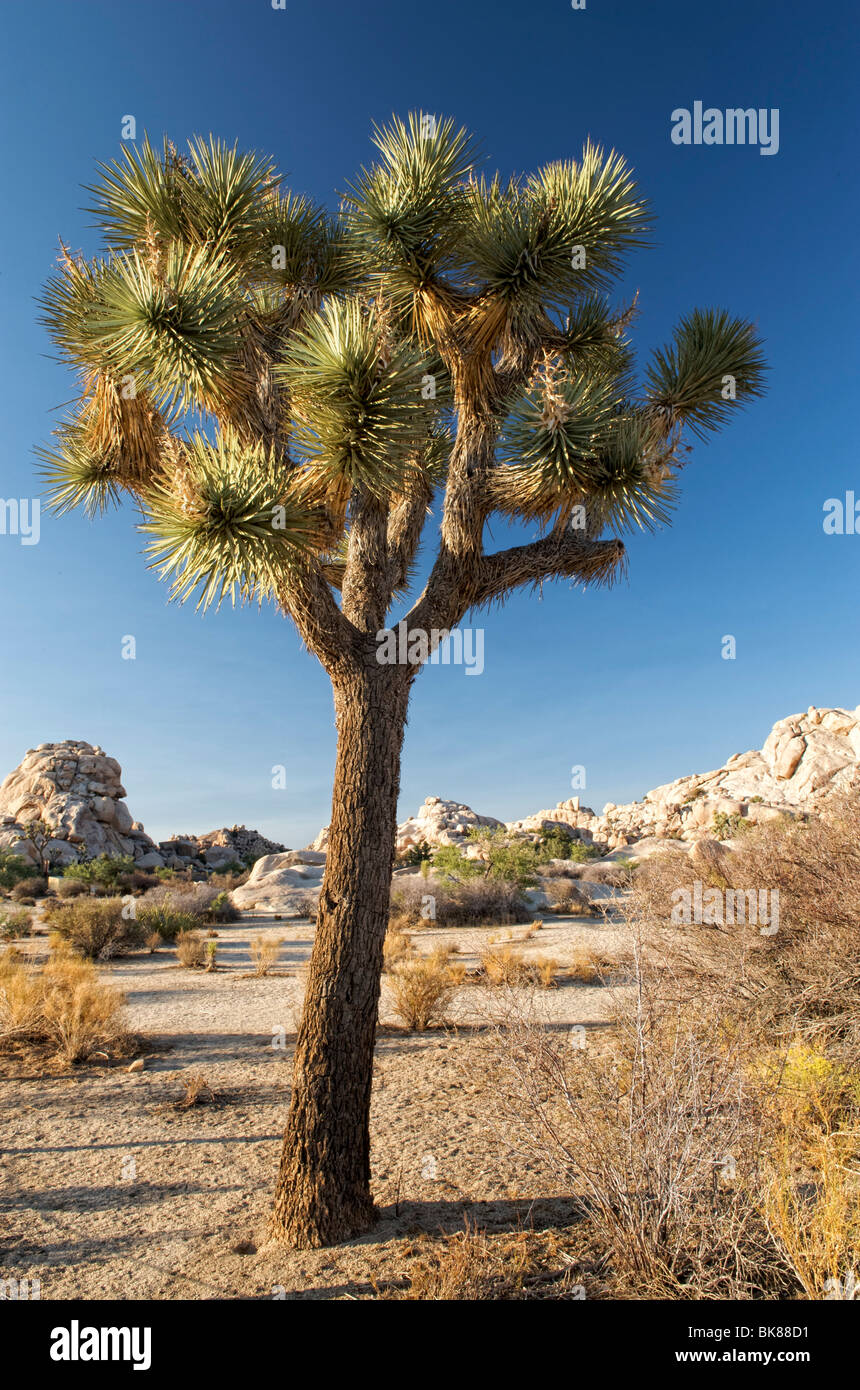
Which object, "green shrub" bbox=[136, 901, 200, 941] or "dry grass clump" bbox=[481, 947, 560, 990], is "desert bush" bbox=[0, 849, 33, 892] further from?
"dry grass clump" bbox=[481, 947, 560, 990]

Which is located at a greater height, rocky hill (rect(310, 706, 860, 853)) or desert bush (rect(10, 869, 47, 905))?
rocky hill (rect(310, 706, 860, 853))

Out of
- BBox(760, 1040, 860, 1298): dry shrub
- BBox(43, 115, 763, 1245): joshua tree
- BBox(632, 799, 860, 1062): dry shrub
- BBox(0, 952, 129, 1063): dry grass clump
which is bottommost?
BBox(0, 952, 129, 1063): dry grass clump

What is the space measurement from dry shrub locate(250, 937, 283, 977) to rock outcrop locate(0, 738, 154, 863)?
2193 centimetres

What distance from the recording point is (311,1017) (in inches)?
161

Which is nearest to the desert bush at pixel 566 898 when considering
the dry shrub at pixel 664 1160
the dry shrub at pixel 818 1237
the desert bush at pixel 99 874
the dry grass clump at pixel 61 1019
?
the dry grass clump at pixel 61 1019

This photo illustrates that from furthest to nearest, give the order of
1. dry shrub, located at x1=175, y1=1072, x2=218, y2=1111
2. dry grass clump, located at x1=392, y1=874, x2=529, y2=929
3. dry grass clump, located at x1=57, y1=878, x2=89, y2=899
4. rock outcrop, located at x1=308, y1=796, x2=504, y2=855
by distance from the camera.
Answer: rock outcrop, located at x1=308, y1=796, x2=504, y2=855 < dry grass clump, located at x1=57, y1=878, x2=89, y2=899 < dry grass clump, located at x1=392, y1=874, x2=529, y2=929 < dry shrub, located at x1=175, y1=1072, x2=218, y2=1111

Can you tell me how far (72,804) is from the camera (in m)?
35.5

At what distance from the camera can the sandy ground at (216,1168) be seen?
3.64 metres

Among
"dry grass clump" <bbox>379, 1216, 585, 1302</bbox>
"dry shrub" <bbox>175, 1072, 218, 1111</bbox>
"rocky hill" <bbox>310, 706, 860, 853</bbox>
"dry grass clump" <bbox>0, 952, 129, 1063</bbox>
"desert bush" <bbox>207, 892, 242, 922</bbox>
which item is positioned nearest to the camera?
"dry grass clump" <bbox>379, 1216, 585, 1302</bbox>

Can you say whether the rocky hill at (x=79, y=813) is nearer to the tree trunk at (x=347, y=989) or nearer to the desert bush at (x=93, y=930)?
the desert bush at (x=93, y=930)

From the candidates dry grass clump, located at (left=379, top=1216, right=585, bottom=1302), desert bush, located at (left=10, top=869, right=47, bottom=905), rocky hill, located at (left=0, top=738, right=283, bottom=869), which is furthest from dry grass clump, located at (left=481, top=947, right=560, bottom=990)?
rocky hill, located at (left=0, top=738, right=283, bottom=869)

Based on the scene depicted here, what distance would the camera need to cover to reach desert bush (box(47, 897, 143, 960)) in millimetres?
13391

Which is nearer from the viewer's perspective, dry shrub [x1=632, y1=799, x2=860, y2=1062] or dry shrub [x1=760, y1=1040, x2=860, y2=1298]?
dry shrub [x1=760, y1=1040, x2=860, y2=1298]

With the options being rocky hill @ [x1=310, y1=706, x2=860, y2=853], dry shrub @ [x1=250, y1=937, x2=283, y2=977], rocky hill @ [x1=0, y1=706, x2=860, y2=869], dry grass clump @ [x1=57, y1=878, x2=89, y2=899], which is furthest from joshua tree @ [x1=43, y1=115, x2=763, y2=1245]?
rocky hill @ [x1=310, y1=706, x2=860, y2=853]
